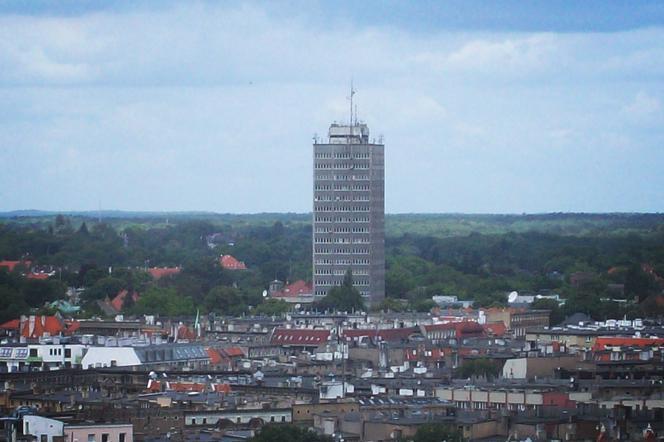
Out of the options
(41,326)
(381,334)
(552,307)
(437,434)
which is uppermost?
(437,434)

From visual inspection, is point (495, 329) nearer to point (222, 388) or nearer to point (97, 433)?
point (222, 388)

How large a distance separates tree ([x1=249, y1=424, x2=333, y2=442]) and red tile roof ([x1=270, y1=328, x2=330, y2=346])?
69.4 meters

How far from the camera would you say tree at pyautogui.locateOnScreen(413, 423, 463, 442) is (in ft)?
262

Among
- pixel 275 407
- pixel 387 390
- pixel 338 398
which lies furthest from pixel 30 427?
pixel 387 390

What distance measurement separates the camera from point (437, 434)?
80.3 meters

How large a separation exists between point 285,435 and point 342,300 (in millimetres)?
115212

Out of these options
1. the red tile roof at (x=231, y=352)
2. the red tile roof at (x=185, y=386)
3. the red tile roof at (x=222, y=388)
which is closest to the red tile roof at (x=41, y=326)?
the red tile roof at (x=231, y=352)

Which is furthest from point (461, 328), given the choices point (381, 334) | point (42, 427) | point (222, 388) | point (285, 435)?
point (285, 435)

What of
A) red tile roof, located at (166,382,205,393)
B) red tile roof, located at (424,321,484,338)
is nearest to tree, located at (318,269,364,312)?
red tile roof, located at (424,321,484,338)

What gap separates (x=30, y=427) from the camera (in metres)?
79.3

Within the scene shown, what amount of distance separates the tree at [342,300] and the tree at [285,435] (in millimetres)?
111126

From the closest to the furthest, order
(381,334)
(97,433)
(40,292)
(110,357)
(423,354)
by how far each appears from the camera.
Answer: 1. (97,433)
2. (110,357)
3. (423,354)
4. (381,334)
5. (40,292)

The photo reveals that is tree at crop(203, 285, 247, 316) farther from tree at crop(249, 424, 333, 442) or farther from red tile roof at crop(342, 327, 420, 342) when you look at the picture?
tree at crop(249, 424, 333, 442)

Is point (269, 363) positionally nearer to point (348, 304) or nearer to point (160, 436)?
point (160, 436)
